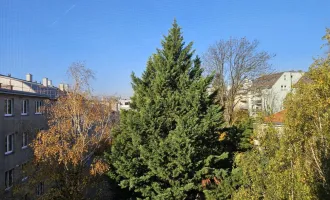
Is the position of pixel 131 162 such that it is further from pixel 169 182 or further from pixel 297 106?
pixel 297 106

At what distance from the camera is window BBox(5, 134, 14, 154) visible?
1819cm

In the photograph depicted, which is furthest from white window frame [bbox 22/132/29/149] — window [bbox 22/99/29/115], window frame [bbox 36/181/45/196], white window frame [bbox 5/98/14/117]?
window frame [bbox 36/181/45/196]

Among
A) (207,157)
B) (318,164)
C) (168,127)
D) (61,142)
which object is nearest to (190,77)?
(168,127)

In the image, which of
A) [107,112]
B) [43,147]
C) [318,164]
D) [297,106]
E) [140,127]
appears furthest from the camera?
[107,112]

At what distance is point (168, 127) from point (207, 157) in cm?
279

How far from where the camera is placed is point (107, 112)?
17.9 metres

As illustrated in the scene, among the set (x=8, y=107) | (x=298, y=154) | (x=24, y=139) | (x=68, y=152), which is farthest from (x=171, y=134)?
(x=24, y=139)

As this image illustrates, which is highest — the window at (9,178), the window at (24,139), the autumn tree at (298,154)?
the autumn tree at (298,154)

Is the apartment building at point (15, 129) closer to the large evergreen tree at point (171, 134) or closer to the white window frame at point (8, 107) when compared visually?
the white window frame at point (8, 107)

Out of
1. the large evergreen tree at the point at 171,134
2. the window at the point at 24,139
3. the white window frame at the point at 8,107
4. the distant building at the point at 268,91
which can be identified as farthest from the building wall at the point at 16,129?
the distant building at the point at 268,91

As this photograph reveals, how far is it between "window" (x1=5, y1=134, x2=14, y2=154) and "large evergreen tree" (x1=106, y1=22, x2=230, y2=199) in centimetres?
814

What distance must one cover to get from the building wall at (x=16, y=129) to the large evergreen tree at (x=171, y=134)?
7.70m

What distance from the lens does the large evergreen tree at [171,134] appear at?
45.3 ft

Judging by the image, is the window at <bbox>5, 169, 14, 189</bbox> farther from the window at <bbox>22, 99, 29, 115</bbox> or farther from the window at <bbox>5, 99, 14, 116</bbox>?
the window at <bbox>22, 99, 29, 115</bbox>
